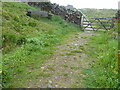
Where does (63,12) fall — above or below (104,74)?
above

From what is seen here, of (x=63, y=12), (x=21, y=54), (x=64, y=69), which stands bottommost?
(x=64, y=69)

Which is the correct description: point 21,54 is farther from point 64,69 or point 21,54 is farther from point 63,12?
point 63,12

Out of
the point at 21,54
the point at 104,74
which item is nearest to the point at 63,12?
the point at 21,54

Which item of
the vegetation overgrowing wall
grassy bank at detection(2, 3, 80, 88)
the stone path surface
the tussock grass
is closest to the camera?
the tussock grass

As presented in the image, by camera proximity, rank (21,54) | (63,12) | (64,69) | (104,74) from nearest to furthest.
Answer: (104,74) < (64,69) < (21,54) < (63,12)

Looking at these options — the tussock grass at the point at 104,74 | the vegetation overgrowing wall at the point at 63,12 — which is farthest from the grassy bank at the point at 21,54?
the vegetation overgrowing wall at the point at 63,12

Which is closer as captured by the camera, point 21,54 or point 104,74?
point 104,74

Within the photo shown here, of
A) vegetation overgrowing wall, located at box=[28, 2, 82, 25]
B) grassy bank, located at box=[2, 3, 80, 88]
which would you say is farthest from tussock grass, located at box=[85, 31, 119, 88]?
vegetation overgrowing wall, located at box=[28, 2, 82, 25]

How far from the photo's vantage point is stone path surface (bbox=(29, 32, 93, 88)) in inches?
152

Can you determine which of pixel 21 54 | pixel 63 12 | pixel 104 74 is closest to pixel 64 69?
pixel 104 74

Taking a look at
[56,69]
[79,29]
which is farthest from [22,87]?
[79,29]

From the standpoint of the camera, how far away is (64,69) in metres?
4.68

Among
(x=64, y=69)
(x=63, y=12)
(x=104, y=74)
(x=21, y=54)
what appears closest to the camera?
(x=104, y=74)

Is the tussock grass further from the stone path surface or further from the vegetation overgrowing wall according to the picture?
the vegetation overgrowing wall
